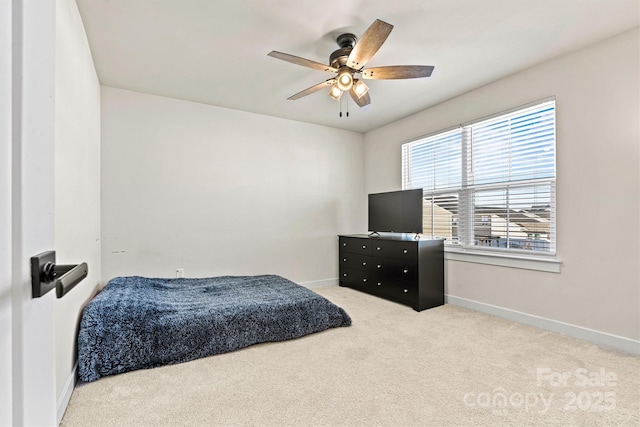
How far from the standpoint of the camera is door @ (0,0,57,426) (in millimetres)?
419

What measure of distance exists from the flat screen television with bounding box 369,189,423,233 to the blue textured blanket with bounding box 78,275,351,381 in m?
1.58

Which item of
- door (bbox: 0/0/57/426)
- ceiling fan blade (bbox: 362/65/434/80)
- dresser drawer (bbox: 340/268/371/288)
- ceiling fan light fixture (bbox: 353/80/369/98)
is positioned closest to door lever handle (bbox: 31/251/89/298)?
door (bbox: 0/0/57/426)

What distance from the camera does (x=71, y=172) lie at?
1987 millimetres

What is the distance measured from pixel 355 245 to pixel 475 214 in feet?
5.46

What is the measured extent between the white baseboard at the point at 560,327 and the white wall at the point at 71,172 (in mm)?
3661

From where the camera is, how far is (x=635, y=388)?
1.95 m

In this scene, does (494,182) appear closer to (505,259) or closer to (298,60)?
(505,259)

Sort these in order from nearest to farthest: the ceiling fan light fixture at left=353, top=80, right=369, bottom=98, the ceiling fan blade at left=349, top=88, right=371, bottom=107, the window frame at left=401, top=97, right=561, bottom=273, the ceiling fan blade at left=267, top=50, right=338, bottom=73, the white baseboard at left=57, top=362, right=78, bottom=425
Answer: the white baseboard at left=57, top=362, right=78, bottom=425, the ceiling fan blade at left=267, top=50, right=338, bottom=73, the ceiling fan light fixture at left=353, top=80, right=369, bottom=98, the ceiling fan blade at left=349, top=88, right=371, bottom=107, the window frame at left=401, top=97, right=561, bottom=273

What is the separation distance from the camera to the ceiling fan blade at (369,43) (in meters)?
1.98

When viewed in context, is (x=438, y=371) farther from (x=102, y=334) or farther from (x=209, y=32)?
(x=209, y=32)

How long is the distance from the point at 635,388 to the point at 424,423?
145cm

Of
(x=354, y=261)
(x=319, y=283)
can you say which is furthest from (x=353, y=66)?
(x=319, y=283)

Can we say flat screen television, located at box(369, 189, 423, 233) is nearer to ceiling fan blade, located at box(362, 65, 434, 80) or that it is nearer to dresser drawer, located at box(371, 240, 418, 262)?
dresser drawer, located at box(371, 240, 418, 262)

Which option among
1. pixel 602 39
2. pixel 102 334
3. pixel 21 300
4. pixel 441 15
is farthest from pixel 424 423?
pixel 602 39
